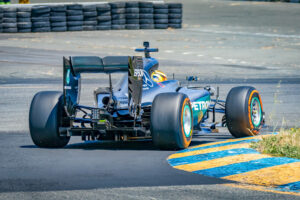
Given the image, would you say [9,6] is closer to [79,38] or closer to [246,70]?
[79,38]

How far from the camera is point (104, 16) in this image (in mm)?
32125

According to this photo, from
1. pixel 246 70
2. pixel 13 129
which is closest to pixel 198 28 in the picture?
pixel 246 70

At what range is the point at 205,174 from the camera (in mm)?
7652

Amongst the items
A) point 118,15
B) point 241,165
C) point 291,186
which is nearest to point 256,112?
point 241,165

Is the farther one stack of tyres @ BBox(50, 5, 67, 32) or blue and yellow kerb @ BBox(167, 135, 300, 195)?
stack of tyres @ BBox(50, 5, 67, 32)

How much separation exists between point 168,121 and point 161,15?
24451mm

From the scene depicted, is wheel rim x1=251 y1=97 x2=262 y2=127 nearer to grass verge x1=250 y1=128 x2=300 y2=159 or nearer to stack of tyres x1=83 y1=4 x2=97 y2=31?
grass verge x1=250 y1=128 x2=300 y2=159

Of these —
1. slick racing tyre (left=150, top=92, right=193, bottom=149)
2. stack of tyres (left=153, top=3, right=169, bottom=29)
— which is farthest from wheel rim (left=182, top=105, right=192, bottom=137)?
stack of tyres (left=153, top=3, right=169, bottom=29)

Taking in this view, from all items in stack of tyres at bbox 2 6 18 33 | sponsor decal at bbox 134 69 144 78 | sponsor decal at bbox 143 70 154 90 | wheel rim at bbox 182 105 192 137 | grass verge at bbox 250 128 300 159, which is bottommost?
grass verge at bbox 250 128 300 159

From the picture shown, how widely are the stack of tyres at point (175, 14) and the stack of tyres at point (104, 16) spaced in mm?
2804

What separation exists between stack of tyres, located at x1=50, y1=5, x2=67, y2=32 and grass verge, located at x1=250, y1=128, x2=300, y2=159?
22.5 m

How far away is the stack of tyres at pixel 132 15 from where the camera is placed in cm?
3183

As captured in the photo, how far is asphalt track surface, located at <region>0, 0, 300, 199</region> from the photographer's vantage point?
7.02m

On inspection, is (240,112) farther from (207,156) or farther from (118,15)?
(118,15)
